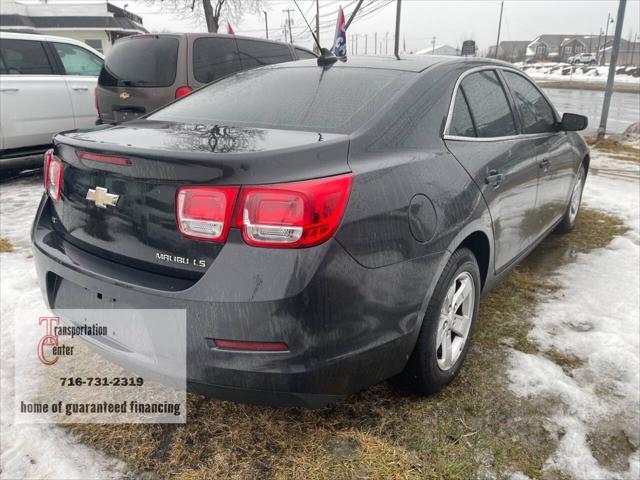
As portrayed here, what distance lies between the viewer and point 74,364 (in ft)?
8.63

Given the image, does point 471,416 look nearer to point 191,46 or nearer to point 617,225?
point 617,225

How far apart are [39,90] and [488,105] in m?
5.73

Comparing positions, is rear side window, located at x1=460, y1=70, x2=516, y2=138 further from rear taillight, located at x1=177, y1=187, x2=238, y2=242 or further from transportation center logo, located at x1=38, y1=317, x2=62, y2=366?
transportation center logo, located at x1=38, y1=317, x2=62, y2=366

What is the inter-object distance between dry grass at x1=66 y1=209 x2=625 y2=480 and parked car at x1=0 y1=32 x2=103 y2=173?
5213mm

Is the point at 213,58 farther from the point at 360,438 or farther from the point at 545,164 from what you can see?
the point at 360,438

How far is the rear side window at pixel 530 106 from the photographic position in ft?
10.7

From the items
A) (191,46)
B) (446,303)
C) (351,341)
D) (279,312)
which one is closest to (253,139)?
(279,312)

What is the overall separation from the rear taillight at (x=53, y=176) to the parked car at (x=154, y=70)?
3360 mm

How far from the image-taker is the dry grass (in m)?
1.96

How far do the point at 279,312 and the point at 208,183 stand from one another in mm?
486

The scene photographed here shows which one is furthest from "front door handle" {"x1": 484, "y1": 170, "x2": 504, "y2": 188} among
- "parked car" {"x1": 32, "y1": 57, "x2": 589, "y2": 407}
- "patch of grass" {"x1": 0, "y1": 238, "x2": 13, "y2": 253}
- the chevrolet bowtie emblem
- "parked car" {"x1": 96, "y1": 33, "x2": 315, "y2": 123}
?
"parked car" {"x1": 96, "y1": 33, "x2": 315, "y2": 123}

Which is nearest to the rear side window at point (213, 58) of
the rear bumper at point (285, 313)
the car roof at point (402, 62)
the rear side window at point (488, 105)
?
the car roof at point (402, 62)

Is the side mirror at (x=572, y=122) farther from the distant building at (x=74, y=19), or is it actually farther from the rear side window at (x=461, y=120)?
the distant building at (x=74, y=19)

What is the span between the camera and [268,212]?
164cm
